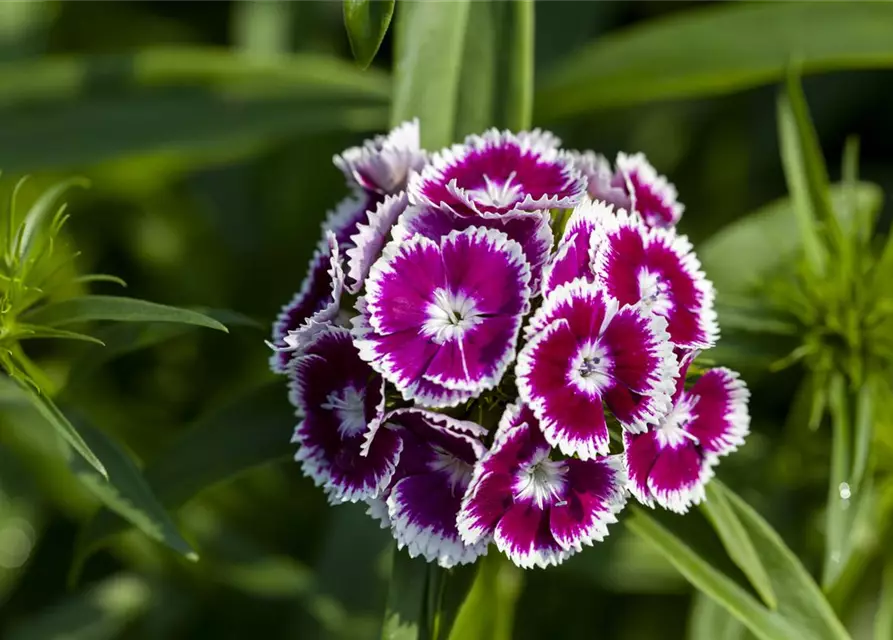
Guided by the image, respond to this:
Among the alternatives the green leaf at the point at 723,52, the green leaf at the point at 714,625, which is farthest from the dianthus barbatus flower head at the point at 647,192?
the green leaf at the point at 714,625

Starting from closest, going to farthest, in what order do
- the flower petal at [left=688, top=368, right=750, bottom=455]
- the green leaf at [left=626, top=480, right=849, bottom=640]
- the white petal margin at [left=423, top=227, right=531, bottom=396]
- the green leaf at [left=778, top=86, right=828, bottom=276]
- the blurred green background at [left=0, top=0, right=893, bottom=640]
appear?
1. the white petal margin at [left=423, top=227, right=531, bottom=396]
2. the flower petal at [left=688, top=368, right=750, bottom=455]
3. the green leaf at [left=626, top=480, right=849, bottom=640]
4. the green leaf at [left=778, top=86, right=828, bottom=276]
5. the blurred green background at [left=0, top=0, right=893, bottom=640]

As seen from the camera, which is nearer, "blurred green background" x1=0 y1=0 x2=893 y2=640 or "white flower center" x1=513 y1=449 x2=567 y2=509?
"white flower center" x1=513 y1=449 x2=567 y2=509

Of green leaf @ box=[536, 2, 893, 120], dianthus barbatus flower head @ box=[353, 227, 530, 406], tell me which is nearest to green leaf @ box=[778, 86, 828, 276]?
green leaf @ box=[536, 2, 893, 120]

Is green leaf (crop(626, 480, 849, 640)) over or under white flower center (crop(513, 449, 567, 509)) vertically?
under

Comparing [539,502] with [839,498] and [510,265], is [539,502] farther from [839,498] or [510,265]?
[839,498]

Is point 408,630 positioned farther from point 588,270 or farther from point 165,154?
point 165,154

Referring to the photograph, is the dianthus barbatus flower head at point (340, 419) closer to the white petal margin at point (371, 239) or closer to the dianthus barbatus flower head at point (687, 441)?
the white petal margin at point (371, 239)

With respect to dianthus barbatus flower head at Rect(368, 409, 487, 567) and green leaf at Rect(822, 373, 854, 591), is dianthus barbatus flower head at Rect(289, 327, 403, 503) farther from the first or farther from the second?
green leaf at Rect(822, 373, 854, 591)
